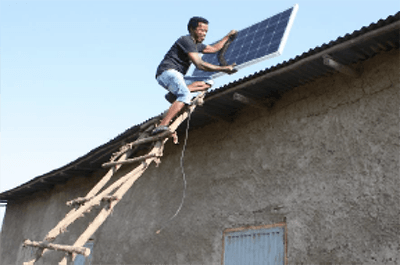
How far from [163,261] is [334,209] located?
143 inches

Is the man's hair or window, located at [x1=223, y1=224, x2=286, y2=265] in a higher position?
the man's hair

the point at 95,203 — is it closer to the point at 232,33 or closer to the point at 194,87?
the point at 194,87

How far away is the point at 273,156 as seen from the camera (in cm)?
751

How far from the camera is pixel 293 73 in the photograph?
7137mm

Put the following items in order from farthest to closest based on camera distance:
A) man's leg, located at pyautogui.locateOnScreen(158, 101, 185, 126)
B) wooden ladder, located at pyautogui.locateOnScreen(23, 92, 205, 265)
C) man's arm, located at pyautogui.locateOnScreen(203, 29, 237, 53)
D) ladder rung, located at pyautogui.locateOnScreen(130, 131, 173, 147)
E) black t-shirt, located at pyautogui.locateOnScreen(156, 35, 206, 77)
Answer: man's arm, located at pyautogui.locateOnScreen(203, 29, 237, 53), black t-shirt, located at pyautogui.locateOnScreen(156, 35, 206, 77), man's leg, located at pyautogui.locateOnScreen(158, 101, 185, 126), ladder rung, located at pyautogui.locateOnScreen(130, 131, 173, 147), wooden ladder, located at pyautogui.locateOnScreen(23, 92, 205, 265)

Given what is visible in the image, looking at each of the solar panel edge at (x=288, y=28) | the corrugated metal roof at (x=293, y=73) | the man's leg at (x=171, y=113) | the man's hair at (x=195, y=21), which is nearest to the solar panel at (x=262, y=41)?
the solar panel edge at (x=288, y=28)

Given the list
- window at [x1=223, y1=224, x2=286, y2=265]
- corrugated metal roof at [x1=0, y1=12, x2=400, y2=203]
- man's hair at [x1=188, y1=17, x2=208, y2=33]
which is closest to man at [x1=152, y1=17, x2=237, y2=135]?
man's hair at [x1=188, y1=17, x2=208, y2=33]

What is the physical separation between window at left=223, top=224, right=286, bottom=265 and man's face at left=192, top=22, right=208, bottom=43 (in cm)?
304

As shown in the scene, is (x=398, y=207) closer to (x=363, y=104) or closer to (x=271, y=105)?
(x=363, y=104)

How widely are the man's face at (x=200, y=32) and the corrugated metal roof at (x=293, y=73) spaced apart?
3.73 feet

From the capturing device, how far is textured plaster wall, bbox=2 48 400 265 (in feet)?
19.9

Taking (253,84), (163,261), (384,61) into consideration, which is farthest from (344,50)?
(163,261)

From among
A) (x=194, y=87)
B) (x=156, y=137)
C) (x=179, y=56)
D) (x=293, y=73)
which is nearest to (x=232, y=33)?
(x=179, y=56)

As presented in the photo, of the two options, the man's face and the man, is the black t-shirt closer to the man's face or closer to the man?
the man
